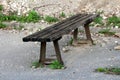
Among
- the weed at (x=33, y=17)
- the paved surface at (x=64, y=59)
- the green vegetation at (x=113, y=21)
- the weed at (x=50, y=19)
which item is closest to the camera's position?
the paved surface at (x=64, y=59)

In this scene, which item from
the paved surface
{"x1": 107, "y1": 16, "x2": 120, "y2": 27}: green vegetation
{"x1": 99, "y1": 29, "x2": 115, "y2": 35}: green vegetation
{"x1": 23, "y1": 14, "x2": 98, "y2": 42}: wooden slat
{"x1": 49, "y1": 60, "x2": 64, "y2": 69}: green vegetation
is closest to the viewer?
the paved surface

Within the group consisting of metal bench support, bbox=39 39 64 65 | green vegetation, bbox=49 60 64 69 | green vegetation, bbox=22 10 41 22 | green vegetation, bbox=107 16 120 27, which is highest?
green vegetation, bbox=22 10 41 22

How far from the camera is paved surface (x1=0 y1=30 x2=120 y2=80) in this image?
706 cm

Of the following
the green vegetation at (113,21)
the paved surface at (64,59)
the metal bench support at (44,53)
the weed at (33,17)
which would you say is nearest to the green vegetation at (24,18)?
the weed at (33,17)

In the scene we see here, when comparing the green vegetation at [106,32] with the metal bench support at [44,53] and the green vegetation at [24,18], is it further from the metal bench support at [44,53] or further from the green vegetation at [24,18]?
the metal bench support at [44,53]

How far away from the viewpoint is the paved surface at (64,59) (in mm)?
7059

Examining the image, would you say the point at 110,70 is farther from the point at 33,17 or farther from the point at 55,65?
the point at 33,17

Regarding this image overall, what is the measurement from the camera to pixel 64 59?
26.5 feet

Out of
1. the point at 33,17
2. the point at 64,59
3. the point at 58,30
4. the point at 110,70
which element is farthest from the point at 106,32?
the point at 110,70

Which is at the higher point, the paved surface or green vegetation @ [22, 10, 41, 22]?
green vegetation @ [22, 10, 41, 22]

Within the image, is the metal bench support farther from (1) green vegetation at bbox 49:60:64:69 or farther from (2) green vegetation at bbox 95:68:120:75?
(2) green vegetation at bbox 95:68:120:75

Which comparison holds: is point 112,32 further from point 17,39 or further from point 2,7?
point 2,7

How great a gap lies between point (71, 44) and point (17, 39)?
1267 mm

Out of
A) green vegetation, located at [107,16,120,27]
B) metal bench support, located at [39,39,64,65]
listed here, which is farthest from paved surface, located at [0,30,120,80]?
green vegetation, located at [107,16,120,27]
